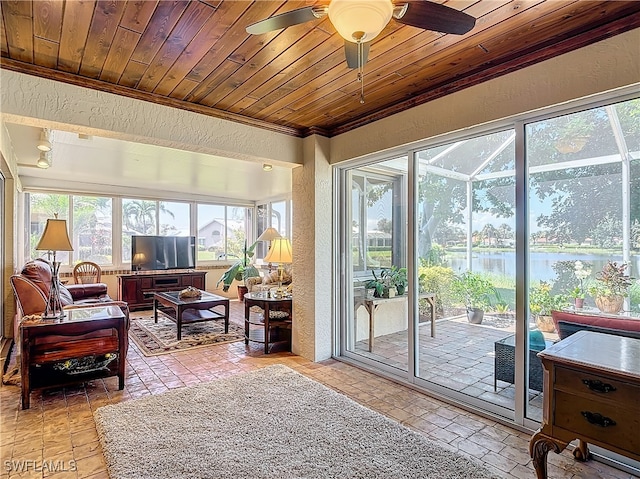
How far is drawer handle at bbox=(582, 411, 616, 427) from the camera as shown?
5.29 feet

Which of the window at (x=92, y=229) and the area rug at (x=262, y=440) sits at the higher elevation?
the window at (x=92, y=229)

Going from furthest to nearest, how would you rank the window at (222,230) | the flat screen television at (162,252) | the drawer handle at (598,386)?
the window at (222,230) < the flat screen television at (162,252) < the drawer handle at (598,386)

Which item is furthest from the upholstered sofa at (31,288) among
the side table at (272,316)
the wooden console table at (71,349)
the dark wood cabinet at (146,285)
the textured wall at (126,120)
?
the dark wood cabinet at (146,285)

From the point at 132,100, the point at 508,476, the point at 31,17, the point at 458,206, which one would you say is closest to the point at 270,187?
the point at 132,100

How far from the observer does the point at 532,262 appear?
2.51m

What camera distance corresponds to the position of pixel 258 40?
2.15 m

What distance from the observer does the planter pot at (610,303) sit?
2.19m

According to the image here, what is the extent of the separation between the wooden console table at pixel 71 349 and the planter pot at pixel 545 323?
3.32 meters

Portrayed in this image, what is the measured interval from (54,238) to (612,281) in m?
4.33

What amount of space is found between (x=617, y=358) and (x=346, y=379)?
2215mm

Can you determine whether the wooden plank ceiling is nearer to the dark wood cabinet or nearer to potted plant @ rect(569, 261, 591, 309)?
potted plant @ rect(569, 261, 591, 309)

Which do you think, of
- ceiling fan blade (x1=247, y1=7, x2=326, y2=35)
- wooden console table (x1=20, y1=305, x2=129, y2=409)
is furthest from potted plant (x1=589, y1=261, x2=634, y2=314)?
wooden console table (x1=20, y1=305, x2=129, y2=409)

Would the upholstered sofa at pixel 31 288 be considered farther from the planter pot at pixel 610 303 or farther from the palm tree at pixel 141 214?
the planter pot at pixel 610 303

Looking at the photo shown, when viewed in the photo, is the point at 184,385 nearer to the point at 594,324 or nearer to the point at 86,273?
the point at 594,324
